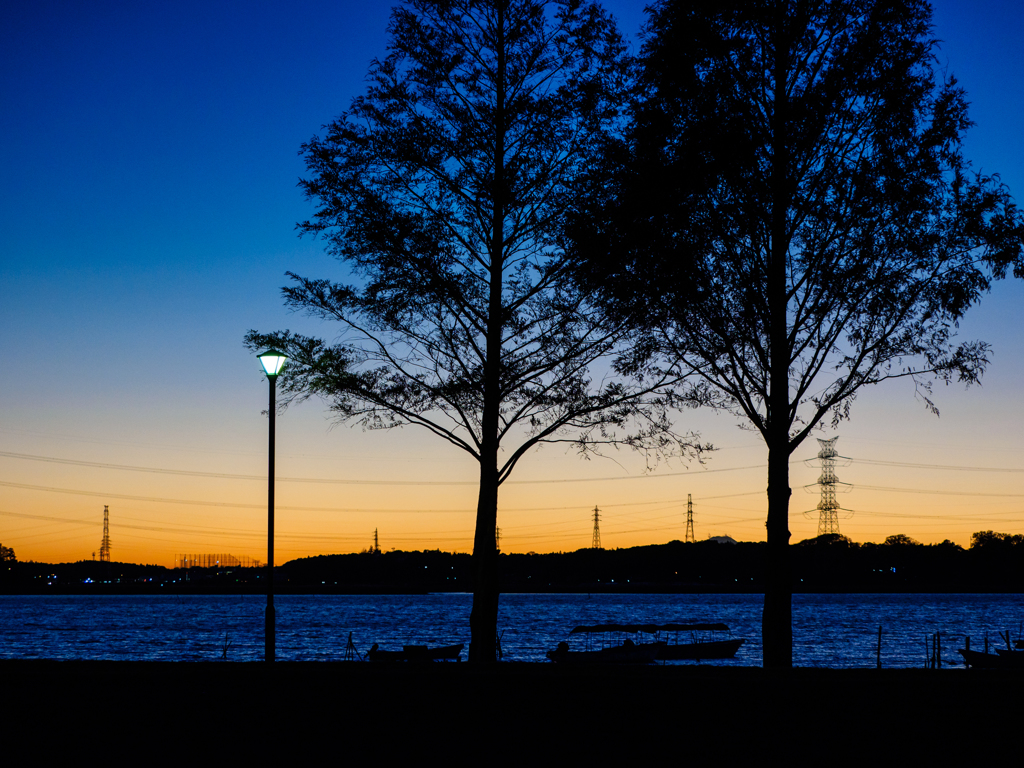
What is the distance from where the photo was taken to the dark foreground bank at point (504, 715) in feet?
34.4

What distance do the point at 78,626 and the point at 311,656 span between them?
7956 centimetres

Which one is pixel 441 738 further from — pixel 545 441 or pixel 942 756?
pixel 545 441

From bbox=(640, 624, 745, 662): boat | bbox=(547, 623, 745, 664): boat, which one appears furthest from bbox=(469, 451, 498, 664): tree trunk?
bbox=(640, 624, 745, 662): boat

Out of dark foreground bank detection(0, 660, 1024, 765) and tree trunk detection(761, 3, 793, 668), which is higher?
tree trunk detection(761, 3, 793, 668)

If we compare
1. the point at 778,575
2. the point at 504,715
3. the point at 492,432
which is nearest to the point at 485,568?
the point at 492,432

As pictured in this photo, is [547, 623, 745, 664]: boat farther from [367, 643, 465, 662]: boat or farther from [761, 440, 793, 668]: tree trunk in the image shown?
[761, 440, 793, 668]: tree trunk

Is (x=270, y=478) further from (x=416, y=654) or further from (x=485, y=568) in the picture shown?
(x=416, y=654)

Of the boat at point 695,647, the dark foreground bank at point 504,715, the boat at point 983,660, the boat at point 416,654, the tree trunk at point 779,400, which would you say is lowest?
the boat at point 695,647

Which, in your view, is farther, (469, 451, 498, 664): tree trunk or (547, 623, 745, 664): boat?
(547, 623, 745, 664): boat

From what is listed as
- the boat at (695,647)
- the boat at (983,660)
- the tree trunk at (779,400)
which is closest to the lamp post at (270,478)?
the tree trunk at (779,400)

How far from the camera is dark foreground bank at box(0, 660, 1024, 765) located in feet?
34.4

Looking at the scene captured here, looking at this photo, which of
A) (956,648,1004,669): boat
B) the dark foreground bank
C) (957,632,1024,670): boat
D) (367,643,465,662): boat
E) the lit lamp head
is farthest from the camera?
(367,643,465,662): boat

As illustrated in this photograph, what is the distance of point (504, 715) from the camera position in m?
12.4

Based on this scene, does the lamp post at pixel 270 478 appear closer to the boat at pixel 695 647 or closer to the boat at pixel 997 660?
the boat at pixel 997 660
